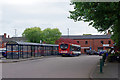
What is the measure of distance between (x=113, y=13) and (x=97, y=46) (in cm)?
6483

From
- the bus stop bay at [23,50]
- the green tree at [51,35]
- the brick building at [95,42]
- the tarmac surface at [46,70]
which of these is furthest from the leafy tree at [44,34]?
the tarmac surface at [46,70]

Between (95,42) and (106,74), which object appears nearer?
(106,74)

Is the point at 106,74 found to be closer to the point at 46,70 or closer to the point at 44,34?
the point at 46,70

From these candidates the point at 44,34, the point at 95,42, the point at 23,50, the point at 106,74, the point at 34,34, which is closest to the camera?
the point at 106,74

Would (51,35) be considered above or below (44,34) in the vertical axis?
below

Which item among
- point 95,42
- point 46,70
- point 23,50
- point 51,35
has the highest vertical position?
point 51,35

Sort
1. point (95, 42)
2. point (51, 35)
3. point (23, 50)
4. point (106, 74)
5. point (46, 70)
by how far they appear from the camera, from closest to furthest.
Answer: point (106, 74) < point (46, 70) < point (23, 50) < point (51, 35) < point (95, 42)

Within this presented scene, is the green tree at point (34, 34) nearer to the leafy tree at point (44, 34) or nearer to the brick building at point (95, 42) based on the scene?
the leafy tree at point (44, 34)

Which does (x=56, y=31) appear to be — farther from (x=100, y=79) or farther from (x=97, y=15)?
(x=100, y=79)

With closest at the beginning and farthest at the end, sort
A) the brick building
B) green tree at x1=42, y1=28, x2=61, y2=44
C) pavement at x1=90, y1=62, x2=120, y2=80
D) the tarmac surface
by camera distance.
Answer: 1. pavement at x1=90, y1=62, x2=120, y2=80
2. the tarmac surface
3. green tree at x1=42, y1=28, x2=61, y2=44
4. the brick building

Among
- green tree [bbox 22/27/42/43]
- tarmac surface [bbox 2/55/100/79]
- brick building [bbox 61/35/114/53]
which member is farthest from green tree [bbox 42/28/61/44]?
tarmac surface [bbox 2/55/100/79]

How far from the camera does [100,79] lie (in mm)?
10547

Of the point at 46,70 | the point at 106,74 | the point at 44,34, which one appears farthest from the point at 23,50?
the point at 44,34

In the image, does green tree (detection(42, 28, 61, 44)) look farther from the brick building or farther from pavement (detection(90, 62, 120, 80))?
pavement (detection(90, 62, 120, 80))
